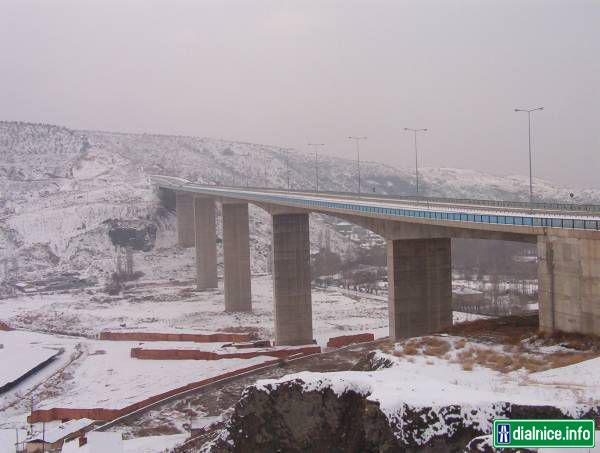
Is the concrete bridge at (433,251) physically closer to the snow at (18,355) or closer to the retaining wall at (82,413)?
the retaining wall at (82,413)

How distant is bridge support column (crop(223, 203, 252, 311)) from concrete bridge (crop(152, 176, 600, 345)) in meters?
5.57

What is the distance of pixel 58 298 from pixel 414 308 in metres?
58.1

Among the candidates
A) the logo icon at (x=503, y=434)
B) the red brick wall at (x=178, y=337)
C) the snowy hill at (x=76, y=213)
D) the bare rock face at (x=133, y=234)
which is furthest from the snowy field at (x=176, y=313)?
the logo icon at (x=503, y=434)

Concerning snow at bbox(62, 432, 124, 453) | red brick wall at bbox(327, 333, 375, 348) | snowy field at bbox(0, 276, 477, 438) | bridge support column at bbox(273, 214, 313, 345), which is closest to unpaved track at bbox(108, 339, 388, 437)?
snowy field at bbox(0, 276, 477, 438)

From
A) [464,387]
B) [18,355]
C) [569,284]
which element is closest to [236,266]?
[18,355]

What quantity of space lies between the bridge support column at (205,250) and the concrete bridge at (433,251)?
67.2ft

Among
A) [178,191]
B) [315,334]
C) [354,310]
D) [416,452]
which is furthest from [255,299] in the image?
[416,452]

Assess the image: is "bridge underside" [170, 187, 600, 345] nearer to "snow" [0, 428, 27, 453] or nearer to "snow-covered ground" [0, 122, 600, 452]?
"snow-covered ground" [0, 122, 600, 452]

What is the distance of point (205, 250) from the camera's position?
3342 inches

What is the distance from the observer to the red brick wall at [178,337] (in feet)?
166

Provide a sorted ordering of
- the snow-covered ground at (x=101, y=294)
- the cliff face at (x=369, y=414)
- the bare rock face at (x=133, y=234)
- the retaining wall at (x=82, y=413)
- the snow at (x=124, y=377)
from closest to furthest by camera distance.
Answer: the cliff face at (x=369, y=414) < the retaining wall at (x=82, y=413) < the snow at (x=124, y=377) < the snow-covered ground at (x=101, y=294) < the bare rock face at (x=133, y=234)

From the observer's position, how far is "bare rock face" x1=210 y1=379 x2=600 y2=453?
1501 centimetres

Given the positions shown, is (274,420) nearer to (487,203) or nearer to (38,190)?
(487,203)

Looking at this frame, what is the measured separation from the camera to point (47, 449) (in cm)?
2819
